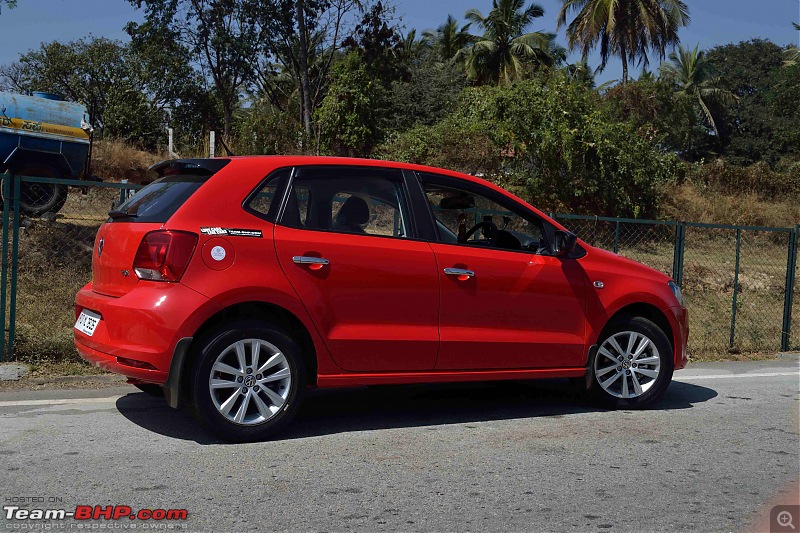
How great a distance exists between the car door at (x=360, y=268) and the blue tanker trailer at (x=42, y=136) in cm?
1053

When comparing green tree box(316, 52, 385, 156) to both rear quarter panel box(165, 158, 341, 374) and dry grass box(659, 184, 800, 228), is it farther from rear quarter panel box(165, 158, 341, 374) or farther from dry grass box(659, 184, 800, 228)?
rear quarter panel box(165, 158, 341, 374)

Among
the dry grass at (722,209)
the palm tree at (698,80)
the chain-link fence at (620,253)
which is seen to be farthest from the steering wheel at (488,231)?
the palm tree at (698,80)

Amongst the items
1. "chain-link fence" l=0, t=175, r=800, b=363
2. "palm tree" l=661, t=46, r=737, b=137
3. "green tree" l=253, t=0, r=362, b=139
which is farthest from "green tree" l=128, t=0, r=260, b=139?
"palm tree" l=661, t=46, r=737, b=137

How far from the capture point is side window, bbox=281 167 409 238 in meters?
5.41

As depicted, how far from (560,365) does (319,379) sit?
1996mm

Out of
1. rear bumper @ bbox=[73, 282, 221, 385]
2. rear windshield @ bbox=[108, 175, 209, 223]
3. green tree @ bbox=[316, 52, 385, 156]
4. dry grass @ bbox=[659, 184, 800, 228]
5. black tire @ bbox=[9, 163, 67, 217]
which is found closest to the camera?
rear bumper @ bbox=[73, 282, 221, 385]

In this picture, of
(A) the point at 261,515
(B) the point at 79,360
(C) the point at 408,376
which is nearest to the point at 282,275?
(C) the point at 408,376

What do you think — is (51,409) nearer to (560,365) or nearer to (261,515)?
(261,515)

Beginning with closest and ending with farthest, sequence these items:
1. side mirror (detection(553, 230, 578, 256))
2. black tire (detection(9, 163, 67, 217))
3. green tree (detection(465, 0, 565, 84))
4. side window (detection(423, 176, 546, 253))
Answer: side window (detection(423, 176, 546, 253))
side mirror (detection(553, 230, 578, 256))
black tire (detection(9, 163, 67, 217))
green tree (detection(465, 0, 565, 84))

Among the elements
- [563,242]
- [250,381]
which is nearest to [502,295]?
[563,242]

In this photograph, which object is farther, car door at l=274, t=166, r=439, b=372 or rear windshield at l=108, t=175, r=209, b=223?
car door at l=274, t=166, r=439, b=372

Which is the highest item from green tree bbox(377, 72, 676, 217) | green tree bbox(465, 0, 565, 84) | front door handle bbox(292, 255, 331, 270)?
green tree bbox(465, 0, 565, 84)

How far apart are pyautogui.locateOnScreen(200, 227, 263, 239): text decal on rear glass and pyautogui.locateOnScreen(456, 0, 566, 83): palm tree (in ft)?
123

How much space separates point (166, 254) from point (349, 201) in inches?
53.4
